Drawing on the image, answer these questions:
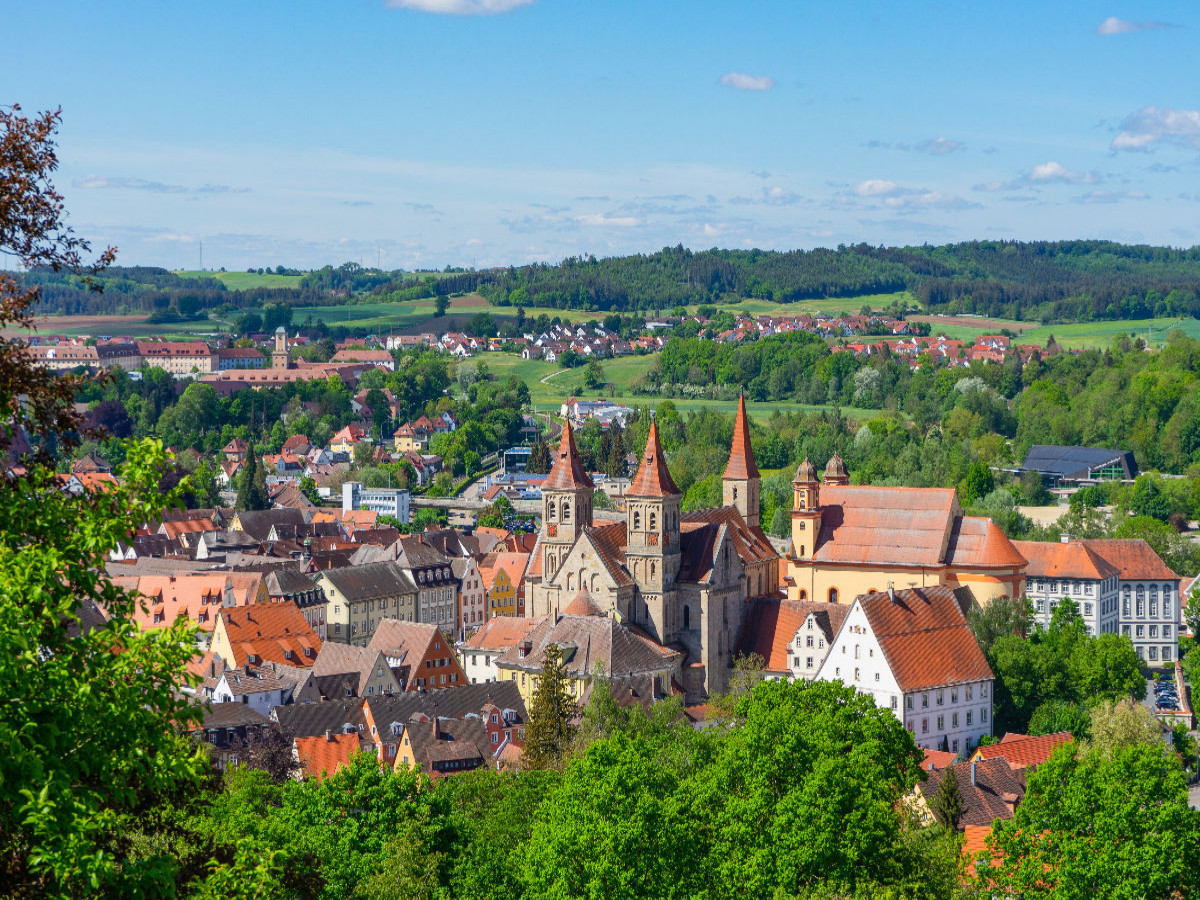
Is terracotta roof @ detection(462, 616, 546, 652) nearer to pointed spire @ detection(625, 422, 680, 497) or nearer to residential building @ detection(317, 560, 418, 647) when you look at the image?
pointed spire @ detection(625, 422, 680, 497)

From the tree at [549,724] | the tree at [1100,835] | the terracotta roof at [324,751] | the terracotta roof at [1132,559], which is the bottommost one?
the terracotta roof at [324,751]

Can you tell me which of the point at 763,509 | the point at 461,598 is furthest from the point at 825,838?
the point at 763,509

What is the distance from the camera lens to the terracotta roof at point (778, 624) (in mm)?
86625

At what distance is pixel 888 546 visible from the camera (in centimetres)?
9706

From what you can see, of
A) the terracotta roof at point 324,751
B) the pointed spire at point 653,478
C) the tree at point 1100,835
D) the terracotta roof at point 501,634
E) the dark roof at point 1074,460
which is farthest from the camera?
the dark roof at point 1074,460

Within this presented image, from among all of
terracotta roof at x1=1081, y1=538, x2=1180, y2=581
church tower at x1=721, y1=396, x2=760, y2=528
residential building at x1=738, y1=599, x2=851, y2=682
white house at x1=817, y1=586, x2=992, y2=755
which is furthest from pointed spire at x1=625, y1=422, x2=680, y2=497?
terracotta roof at x1=1081, y1=538, x2=1180, y2=581

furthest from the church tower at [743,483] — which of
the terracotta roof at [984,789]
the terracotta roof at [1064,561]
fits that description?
the terracotta roof at [984,789]

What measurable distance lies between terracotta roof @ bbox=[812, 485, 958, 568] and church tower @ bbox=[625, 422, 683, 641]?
14.4 meters

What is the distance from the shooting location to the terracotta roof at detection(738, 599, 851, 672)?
86.6 metres

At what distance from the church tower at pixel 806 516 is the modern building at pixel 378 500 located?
270 feet

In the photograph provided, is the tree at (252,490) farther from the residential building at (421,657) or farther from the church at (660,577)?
the church at (660,577)

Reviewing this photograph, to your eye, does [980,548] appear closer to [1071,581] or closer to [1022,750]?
[1071,581]

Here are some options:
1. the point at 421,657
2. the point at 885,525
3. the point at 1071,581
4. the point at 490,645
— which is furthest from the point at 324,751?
the point at 1071,581

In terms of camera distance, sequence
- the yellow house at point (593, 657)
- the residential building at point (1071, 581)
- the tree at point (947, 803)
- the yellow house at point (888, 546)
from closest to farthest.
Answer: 1. the tree at point (947, 803)
2. the yellow house at point (593, 657)
3. the yellow house at point (888, 546)
4. the residential building at point (1071, 581)
